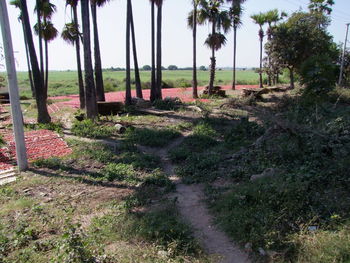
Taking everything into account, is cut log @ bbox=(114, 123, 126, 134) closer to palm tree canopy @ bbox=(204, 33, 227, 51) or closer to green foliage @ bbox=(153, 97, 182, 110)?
green foliage @ bbox=(153, 97, 182, 110)

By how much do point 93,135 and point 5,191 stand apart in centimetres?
519

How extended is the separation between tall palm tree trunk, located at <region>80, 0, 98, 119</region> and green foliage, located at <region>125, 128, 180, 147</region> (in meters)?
3.30

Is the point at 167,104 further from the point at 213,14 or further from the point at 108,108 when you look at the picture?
the point at 213,14

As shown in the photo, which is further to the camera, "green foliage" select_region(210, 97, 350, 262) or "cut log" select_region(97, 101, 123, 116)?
"cut log" select_region(97, 101, 123, 116)

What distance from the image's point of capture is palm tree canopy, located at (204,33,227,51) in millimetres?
22172

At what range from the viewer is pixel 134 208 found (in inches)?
222

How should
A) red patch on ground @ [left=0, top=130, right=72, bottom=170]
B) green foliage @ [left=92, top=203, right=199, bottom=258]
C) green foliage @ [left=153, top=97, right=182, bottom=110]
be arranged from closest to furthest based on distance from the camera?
green foliage @ [left=92, top=203, right=199, bottom=258], red patch on ground @ [left=0, top=130, right=72, bottom=170], green foliage @ [left=153, top=97, right=182, bottom=110]

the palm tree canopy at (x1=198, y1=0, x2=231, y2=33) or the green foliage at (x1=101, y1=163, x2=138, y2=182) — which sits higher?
the palm tree canopy at (x1=198, y1=0, x2=231, y2=33)

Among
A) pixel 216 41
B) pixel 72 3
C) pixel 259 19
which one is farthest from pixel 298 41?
pixel 72 3

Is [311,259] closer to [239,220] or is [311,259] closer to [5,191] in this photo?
[239,220]

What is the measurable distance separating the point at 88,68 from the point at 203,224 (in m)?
10.8

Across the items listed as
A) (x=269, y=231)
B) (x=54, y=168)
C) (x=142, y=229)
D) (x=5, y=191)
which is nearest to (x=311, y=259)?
(x=269, y=231)

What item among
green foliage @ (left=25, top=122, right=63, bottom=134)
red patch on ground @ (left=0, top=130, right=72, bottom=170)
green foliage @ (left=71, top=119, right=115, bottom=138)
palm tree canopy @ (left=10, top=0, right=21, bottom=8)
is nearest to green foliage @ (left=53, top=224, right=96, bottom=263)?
red patch on ground @ (left=0, top=130, right=72, bottom=170)

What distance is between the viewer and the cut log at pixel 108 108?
630 inches
